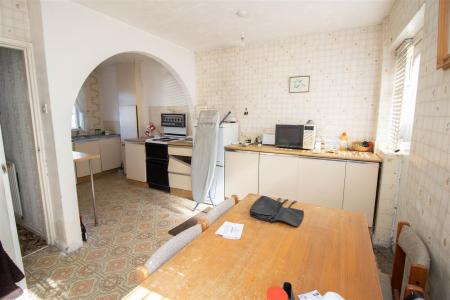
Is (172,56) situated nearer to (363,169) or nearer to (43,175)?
(43,175)

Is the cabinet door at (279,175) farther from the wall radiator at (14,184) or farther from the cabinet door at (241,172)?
the wall radiator at (14,184)

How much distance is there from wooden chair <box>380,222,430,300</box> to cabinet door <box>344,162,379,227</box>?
1.24m

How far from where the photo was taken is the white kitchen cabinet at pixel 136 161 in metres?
4.21

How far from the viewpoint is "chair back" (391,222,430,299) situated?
938 mm

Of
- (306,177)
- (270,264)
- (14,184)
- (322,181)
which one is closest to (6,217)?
(14,184)

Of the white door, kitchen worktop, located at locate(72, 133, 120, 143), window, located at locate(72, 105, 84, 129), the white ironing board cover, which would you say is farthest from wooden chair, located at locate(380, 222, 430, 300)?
window, located at locate(72, 105, 84, 129)

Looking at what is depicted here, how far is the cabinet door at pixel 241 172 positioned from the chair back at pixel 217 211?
5.19 ft

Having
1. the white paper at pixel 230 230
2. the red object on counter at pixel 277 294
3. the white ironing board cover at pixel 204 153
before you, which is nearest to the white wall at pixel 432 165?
the red object on counter at pixel 277 294

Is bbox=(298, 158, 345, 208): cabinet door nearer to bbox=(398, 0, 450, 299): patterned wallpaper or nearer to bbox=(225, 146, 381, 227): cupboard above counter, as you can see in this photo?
bbox=(225, 146, 381, 227): cupboard above counter

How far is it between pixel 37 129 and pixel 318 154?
298cm

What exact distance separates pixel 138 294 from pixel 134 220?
241 cm

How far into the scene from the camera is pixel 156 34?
3.16 m

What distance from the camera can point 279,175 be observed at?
308 centimetres

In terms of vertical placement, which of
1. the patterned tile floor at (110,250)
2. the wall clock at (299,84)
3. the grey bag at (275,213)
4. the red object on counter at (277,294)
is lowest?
the patterned tile floor at (110,250)
